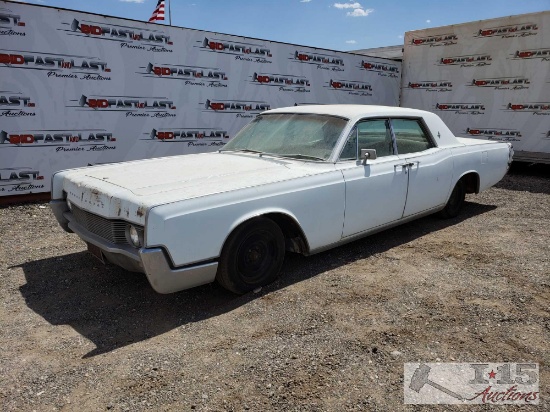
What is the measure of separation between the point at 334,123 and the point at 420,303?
1.83 meters

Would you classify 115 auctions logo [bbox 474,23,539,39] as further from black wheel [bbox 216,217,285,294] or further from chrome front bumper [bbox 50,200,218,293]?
chrome front bumper [bbox 50,200,218,293]

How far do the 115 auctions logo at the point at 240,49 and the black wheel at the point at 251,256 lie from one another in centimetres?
579

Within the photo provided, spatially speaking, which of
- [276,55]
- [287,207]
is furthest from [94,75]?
[287,207]

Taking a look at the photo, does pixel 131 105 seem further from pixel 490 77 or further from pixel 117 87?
pixel 490 77

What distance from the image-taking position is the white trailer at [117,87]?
6.44 meters

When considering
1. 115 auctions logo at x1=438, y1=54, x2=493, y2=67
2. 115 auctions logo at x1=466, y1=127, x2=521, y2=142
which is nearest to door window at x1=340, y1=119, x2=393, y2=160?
115 auctions logo at x1=466, y1=127, x2=521, y2=142

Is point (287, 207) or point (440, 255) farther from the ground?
point (287, 207)

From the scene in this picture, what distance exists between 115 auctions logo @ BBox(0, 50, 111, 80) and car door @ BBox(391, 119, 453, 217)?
503 cm

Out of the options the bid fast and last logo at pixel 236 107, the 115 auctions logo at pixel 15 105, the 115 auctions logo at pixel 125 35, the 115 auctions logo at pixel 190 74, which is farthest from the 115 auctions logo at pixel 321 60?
the 115 auctions logo at pixel 15 105

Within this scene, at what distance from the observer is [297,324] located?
3037 millimetres

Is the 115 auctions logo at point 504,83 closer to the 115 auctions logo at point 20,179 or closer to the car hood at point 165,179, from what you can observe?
the car hood at point 165,179

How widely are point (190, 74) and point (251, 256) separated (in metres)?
5.61

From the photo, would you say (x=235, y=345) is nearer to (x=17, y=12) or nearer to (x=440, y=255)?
(x=440, y=255)

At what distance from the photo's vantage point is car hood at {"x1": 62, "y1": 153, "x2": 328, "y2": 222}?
9.73 feet
